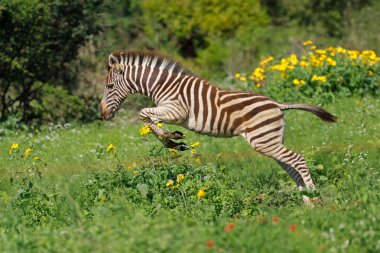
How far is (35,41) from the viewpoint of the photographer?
21.2 m

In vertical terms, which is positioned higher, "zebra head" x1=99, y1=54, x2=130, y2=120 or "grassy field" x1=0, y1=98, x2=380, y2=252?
"zebra head" x1=99, y1=54, x2=130, y2=120

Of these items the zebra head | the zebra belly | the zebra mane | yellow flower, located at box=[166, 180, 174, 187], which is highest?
the zebra mane

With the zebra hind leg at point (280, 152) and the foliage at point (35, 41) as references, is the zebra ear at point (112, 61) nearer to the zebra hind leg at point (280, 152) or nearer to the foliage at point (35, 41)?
the zebra hind leg at point (280, 152)

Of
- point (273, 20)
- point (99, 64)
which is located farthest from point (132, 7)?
point (99, 64)

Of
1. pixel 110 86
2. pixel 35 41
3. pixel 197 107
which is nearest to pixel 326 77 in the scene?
pixel 35 41

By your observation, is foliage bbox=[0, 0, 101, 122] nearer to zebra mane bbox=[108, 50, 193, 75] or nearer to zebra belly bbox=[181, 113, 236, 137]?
zebra mane bbox=[108, 50, 193, 75]

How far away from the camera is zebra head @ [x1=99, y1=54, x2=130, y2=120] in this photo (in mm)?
12594

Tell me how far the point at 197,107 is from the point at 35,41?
33.5 feet

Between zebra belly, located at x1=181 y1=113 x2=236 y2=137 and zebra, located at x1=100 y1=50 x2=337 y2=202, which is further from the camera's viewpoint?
zebra belly, located at x1=181 y1=113 x2=236 y2=137

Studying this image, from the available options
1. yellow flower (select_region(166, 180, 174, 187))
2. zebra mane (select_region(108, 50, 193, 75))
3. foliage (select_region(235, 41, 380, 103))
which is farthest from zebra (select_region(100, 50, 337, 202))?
foliage (select_region(235, 41, 380, 103))

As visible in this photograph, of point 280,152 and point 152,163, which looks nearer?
point 280,152

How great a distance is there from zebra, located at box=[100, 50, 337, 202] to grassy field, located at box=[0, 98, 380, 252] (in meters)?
0.43

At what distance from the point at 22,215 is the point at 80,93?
13.2m

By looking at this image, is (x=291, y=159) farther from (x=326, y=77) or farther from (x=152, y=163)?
(x=326, y=77)
